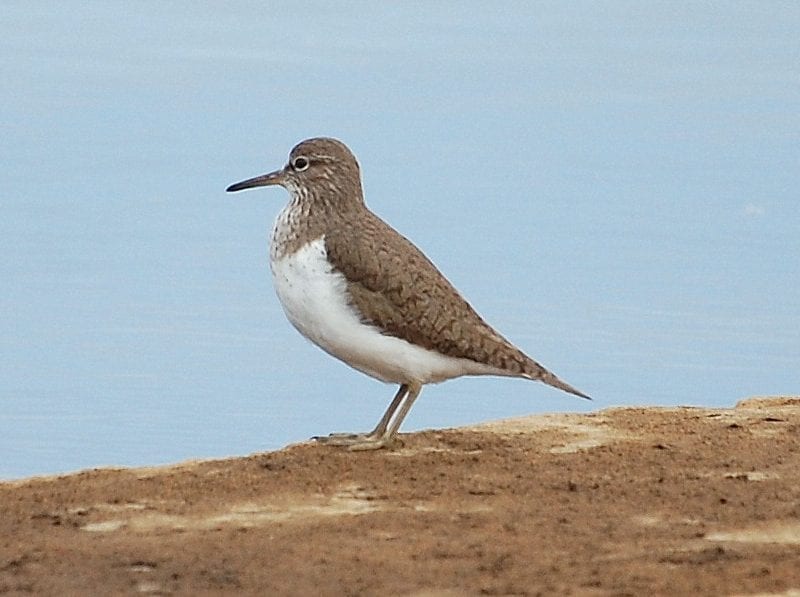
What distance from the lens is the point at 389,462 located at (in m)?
9.24

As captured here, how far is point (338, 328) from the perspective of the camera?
31.1 ft

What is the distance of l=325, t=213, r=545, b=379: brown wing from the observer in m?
9.53

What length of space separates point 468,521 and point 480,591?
46.2 inches

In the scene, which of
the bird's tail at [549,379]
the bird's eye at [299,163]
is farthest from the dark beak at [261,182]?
the bird's tail at [549,379]

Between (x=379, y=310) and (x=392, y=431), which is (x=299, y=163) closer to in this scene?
(x=379, y=310)

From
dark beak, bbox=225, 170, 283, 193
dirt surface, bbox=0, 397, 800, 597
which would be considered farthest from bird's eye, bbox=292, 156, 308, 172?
dirt surface, bbox=0, 397, 800, 597

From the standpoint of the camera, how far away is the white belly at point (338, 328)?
9469 millimetres

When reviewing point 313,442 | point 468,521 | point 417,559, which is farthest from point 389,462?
point 417,559

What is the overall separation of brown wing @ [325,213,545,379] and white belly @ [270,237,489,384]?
52mm

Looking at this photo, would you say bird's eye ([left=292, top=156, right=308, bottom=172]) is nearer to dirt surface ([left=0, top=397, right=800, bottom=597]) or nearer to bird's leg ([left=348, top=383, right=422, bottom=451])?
bird's leg ([left=348, top=383, right=422, bottom=451])

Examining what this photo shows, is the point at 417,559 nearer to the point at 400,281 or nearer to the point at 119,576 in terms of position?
the point at 119,576

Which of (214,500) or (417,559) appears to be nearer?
(417,559)

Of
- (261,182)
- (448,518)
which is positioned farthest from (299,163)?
(448,518)

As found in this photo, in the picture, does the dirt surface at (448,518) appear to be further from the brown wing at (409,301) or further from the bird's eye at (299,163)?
the bird's eye at (299,163)
